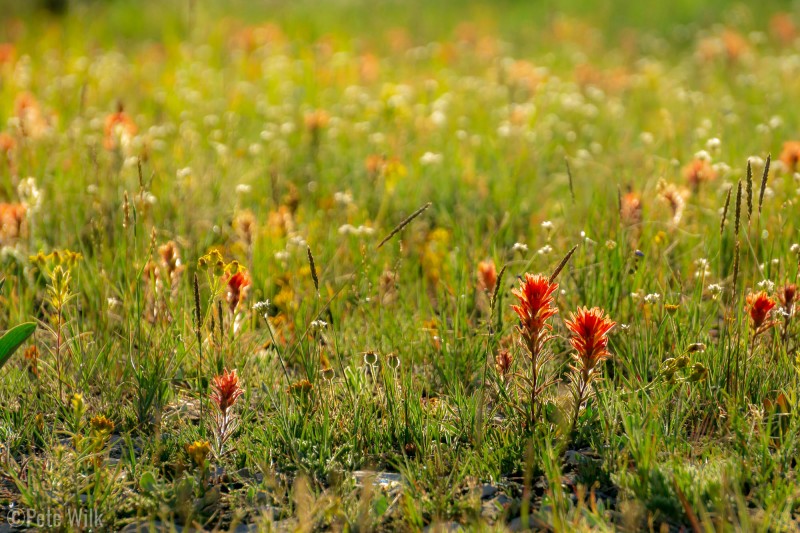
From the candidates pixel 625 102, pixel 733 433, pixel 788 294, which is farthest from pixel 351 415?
pixel 625 102

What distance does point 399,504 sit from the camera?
1.86 metres

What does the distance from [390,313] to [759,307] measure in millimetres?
1080

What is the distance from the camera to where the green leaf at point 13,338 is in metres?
2.01

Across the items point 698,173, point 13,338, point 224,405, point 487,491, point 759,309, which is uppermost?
point 698,173

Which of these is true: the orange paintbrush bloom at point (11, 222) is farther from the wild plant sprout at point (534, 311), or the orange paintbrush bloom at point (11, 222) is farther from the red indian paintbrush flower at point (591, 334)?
the red indian paintbrush flower at point (591, 334)

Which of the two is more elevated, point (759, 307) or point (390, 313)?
point (759, 307)

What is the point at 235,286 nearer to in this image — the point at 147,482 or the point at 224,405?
the point at 224,405

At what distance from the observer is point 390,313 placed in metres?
2.54

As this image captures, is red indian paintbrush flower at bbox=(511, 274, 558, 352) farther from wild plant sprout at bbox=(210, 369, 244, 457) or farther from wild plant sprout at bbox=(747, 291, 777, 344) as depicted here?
wild plant sprout at bbox=(210, 369, 244, 457)

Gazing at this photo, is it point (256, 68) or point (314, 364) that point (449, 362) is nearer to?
point (314, 364)

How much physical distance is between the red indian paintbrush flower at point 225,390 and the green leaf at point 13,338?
0.48 metres

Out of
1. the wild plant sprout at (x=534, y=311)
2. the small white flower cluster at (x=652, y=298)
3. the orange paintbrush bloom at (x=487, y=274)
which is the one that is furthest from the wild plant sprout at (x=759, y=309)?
the orange paintbrush bloom at (x=487, y=274)

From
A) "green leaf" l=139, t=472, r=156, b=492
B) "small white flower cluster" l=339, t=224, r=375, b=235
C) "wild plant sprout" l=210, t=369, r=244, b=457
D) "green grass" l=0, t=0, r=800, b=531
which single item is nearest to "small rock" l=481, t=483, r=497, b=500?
"green grass" l=0, t=0, r=800, b=531

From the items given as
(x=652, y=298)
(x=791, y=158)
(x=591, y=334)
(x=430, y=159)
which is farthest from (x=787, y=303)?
(x=430, y=159)
